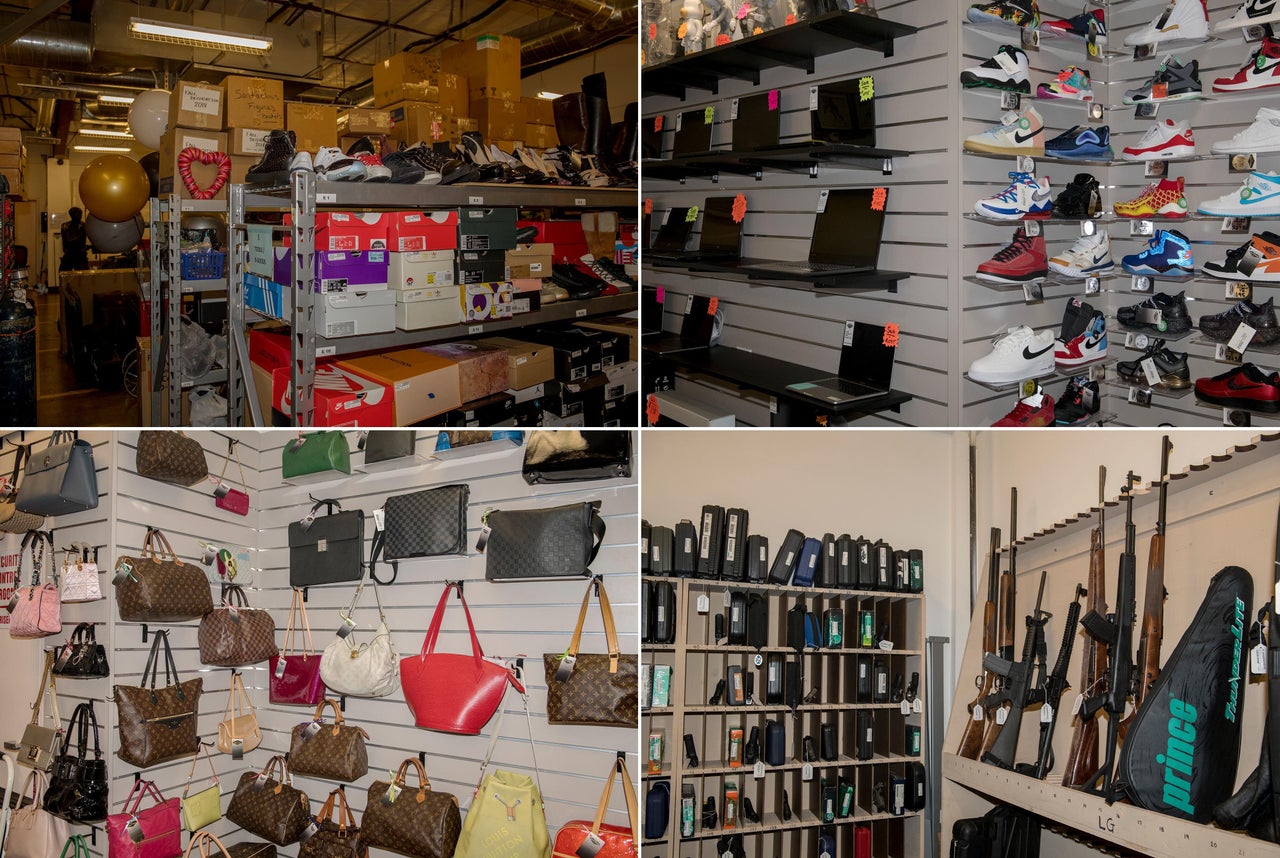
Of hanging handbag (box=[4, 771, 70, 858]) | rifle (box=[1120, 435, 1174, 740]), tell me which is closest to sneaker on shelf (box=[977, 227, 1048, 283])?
rifle (box=[1120, 435, 1174, 740])

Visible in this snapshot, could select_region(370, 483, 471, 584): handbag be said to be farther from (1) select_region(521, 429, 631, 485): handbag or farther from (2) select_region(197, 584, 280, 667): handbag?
(2) select_region(197, 584, 280, 667): handbag

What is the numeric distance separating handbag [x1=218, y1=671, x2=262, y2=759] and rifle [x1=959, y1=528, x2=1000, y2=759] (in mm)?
2742

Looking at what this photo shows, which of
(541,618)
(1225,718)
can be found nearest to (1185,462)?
(1225,718)

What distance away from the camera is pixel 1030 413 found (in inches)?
141

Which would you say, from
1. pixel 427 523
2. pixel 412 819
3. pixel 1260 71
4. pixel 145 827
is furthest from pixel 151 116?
pixel 1260 71

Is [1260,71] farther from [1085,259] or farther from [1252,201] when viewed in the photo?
[1085,259]

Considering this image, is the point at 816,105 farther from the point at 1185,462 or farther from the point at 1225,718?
the point at 1225,718

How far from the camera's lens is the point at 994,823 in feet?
11.1

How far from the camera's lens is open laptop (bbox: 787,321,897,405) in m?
3.52

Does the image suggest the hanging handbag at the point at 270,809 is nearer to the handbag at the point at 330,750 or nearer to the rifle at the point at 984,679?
the handbag at the point at 330,750

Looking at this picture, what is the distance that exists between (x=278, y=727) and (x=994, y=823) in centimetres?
288

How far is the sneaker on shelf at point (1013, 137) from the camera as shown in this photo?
10.4 feet

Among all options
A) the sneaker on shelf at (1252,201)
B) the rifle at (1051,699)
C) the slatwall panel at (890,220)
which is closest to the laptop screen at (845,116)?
the slatwall panel at (890,220)

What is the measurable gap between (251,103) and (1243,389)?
5.10 m
